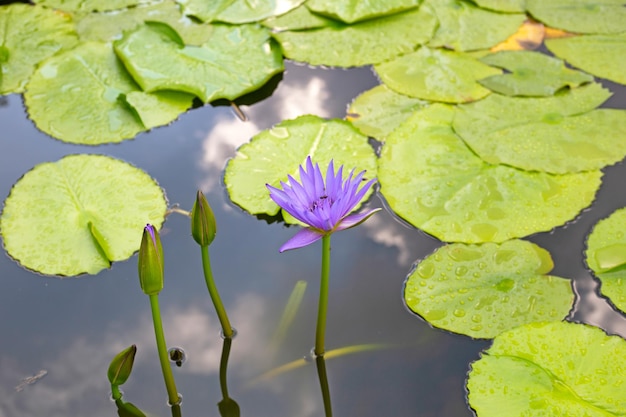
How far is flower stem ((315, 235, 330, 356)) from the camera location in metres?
1.85

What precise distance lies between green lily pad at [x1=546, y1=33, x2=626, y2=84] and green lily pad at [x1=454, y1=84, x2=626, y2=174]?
0.16 meters

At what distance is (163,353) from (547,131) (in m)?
1.64

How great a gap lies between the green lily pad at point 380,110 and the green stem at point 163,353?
1243mm

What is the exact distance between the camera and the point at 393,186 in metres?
2.55

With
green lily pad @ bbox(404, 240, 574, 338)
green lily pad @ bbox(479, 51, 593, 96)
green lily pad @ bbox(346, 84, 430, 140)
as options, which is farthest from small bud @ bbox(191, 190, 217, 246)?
green lily pad @ bbox(479, 51, 593, 96)

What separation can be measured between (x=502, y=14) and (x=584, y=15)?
372mm

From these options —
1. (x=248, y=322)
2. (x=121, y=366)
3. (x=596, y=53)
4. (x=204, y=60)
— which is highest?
(x=596, y=53)

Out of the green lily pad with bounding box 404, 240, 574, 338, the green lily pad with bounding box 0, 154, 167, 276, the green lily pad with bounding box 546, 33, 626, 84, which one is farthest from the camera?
the green lily pad with bounding box 546, 33, 626, 84

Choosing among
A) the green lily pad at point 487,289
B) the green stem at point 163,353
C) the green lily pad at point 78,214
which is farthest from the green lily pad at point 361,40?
the green stem at point 163,353

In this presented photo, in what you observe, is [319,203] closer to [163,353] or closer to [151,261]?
[151,261]

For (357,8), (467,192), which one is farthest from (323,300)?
(357,8)

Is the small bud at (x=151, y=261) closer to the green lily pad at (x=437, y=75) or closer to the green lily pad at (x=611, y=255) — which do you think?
the green lily pad at (x=611, y=255)

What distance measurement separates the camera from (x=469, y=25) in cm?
332

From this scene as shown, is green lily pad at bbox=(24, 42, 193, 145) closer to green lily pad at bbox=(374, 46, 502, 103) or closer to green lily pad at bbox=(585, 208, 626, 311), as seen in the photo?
green lily pad at bbox=(374, 46, 502, 103)
